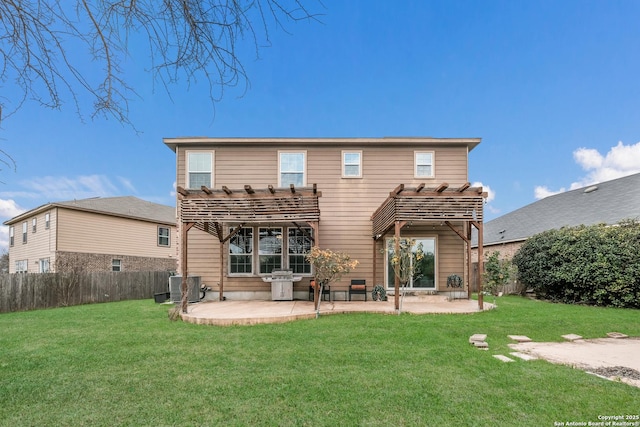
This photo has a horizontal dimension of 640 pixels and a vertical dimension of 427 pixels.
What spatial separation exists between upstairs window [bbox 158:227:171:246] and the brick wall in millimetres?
988

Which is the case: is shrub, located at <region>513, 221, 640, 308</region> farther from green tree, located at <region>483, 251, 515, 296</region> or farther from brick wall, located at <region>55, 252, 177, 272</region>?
brick wall, located at <region>55, 252, 177, 272</region>

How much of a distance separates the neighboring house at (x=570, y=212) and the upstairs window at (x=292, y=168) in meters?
9.34

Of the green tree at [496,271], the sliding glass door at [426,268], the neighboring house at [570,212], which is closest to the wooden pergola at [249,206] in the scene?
the sliding glass door at [426,268]

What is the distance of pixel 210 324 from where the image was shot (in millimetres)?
6941

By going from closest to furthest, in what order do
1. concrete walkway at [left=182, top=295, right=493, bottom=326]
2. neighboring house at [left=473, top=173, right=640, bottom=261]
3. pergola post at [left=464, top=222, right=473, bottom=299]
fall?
concrete walkway at [left=182, top=295, right=493, bottom=326]
pergola post at [left=464, top=222, right=473, bottom=299]
neighboring house at [left=473, top=173, right=640, bottom=261]

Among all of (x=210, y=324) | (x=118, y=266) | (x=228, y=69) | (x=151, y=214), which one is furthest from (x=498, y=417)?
(x=151, y=214)

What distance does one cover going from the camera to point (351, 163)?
35.3ft

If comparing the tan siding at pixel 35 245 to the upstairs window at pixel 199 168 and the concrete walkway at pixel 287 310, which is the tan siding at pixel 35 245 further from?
the concrete walkway at pixel 287 310

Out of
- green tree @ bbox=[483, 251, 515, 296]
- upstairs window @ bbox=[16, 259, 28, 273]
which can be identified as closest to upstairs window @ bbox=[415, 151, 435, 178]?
green tree @ bbox=[483, 251, 515, 296]

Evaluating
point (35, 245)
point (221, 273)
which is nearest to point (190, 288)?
point (221, 273)

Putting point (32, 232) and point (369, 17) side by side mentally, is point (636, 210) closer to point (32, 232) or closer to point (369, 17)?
point (369, 17)

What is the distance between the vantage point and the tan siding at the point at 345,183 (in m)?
10.5

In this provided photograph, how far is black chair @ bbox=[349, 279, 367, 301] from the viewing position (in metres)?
9.79

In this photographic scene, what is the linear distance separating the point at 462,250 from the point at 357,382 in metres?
8.09
